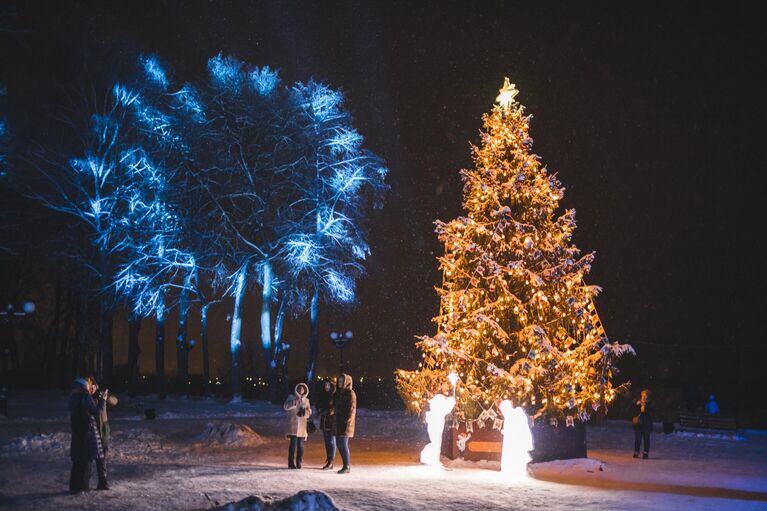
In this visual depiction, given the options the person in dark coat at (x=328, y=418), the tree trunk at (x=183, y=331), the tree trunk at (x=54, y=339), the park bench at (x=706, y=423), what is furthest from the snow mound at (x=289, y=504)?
the tree trunk at (x=54, y=339)

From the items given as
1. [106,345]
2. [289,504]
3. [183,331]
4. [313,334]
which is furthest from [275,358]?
[289,504]

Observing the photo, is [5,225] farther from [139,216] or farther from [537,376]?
[537,376]

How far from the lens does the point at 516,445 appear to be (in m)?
14.1

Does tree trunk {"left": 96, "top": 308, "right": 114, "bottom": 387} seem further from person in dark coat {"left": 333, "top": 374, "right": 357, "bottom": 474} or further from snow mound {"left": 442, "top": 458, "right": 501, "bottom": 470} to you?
snow mound {"left": 442, "top": 458, "right": 501, "bottom": 470}

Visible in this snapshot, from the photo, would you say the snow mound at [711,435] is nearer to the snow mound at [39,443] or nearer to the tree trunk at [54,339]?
the snow mound at [39,443]

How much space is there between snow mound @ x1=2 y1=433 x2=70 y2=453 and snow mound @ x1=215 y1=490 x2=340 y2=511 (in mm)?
9277

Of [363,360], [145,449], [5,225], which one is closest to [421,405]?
[145,449]

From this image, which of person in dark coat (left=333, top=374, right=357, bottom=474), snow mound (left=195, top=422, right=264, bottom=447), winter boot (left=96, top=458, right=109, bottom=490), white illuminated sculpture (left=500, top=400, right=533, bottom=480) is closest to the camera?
winter boot (left=96, top=458, right=109, bottom=490)

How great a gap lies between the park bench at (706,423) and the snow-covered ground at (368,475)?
81cm

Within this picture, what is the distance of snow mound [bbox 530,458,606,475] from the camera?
14.4 m

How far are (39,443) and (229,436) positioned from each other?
431cm

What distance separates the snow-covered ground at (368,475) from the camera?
1030cm

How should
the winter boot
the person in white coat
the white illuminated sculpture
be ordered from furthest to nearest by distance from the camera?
the person in white coat → the white illuminated sculpture → the winter boot

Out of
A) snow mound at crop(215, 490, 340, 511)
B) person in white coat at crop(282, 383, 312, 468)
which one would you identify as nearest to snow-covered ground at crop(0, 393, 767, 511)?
person in white coat at crop(282, 383, 312, 468)
